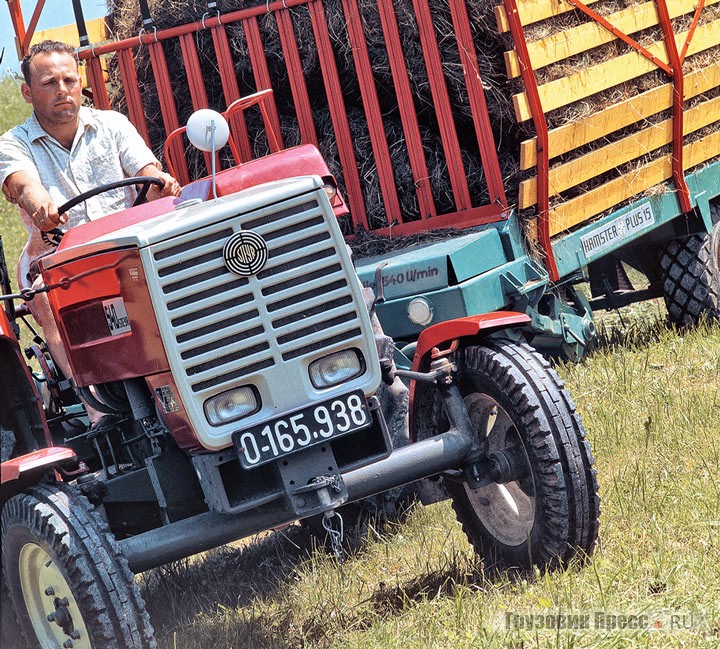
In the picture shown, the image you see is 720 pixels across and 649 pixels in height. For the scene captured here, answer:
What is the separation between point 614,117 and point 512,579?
3370 millimetres

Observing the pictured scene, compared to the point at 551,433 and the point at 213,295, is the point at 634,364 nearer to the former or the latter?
the point at 551,433

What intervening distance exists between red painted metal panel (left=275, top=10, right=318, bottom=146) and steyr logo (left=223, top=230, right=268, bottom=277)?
318cm

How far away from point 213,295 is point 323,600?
4.41 feet

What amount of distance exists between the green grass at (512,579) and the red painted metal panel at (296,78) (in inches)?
87.8

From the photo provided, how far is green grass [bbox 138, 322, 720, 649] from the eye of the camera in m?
3.49

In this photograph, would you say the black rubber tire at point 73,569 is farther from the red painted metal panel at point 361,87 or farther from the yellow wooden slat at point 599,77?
the yellow wooden slat at point 599,77

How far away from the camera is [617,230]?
265 inches

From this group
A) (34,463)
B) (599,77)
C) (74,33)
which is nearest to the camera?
(34,463)

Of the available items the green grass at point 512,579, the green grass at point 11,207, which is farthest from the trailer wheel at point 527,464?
the green grass at point 11,207

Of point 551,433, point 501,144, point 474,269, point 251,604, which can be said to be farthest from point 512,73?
point 251,604

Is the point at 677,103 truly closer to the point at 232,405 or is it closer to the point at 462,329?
the point at 462,329

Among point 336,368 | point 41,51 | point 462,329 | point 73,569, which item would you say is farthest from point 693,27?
point 73,569

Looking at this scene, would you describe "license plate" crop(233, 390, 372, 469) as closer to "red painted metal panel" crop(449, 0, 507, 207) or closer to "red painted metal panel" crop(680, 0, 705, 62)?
"red painted metal panel" crop(449, 0, 507, 207)

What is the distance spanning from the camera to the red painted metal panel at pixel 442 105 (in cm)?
616
